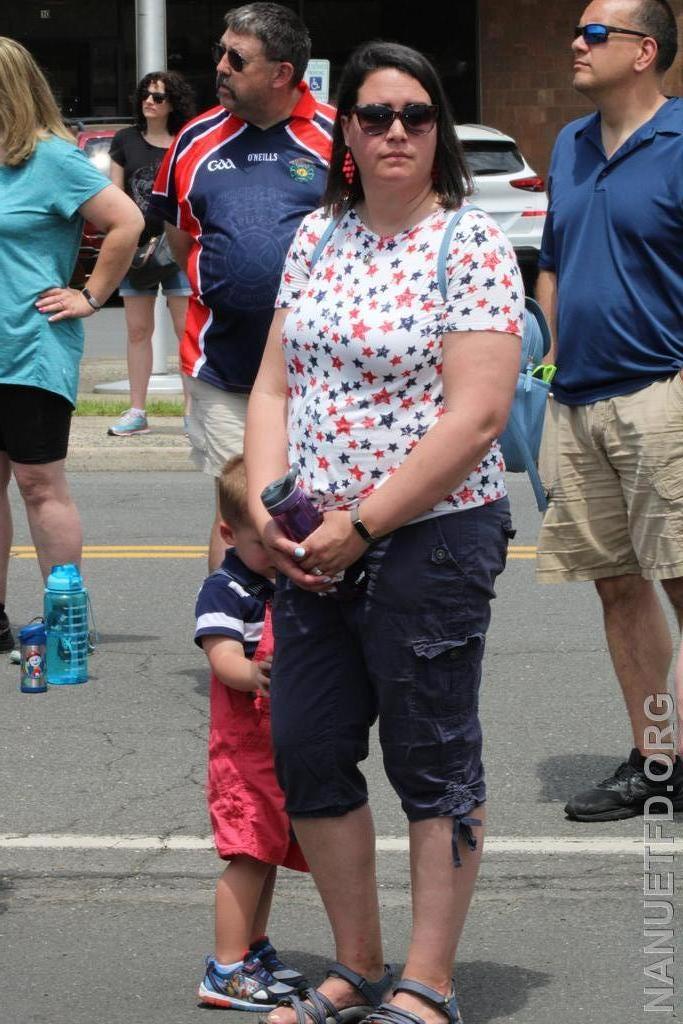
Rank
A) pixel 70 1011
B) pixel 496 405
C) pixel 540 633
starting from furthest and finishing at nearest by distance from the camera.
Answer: pixel 540 633, pixel 70 1011, pixel 496 405

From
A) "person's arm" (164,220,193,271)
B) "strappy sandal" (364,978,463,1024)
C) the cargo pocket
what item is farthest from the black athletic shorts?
"strappy sandal" (364,978,463,1024)

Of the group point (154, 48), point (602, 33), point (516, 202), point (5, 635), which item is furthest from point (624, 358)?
point (516, 202)

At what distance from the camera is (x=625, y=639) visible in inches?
194

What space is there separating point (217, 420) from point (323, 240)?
2097 mm

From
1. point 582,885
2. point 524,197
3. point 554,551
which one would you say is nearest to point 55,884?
point 582,885

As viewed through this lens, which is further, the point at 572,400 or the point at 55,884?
the point at 572,400

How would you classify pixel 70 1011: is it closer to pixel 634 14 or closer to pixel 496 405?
pixel 496 405

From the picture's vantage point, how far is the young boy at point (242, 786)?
12.1ft

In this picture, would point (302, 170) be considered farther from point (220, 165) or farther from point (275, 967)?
point (275, 967)

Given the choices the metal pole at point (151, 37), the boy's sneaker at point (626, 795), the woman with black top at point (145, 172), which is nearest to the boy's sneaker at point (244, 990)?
the boy's sneaker at point (626, 795)

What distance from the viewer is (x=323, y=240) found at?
3570mm

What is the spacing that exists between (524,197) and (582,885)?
46.2ft

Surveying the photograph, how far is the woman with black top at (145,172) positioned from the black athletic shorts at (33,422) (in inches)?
174

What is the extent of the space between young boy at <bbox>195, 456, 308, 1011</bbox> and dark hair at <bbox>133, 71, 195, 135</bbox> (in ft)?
23.9
